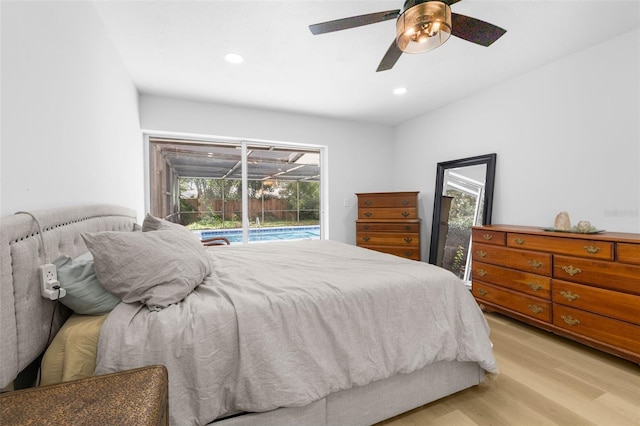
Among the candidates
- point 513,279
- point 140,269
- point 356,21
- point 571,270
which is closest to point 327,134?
point 356,21

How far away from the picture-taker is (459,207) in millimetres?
3510

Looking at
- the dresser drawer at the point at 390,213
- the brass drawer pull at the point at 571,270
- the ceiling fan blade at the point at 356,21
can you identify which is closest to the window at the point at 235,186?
the dresser drawer at the point at 390,213

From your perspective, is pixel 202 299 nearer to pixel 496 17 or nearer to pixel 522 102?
pixel 496 17

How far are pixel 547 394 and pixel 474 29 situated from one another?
210cm

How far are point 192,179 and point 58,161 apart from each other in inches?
98.7

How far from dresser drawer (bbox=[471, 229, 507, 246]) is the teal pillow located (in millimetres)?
2922

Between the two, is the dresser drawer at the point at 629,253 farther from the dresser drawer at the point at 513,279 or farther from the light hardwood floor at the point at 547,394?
the light hardwood floor at the point at 547,394

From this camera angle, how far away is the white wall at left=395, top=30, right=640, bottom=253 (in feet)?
7.27

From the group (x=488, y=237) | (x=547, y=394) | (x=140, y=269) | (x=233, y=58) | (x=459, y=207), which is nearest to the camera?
(x=140, y=269)

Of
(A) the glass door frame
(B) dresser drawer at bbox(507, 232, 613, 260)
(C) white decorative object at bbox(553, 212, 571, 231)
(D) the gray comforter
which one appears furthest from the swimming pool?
(C) white decorative object at bbox(553, 212, 571, 231)

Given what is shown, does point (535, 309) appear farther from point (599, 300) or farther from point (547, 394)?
point (547, 394)

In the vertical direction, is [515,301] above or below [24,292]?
below

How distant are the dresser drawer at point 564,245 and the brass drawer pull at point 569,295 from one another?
0.97 ft

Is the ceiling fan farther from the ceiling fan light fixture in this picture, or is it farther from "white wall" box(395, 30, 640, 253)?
"white wall" box(395, 30, 640, 253)
